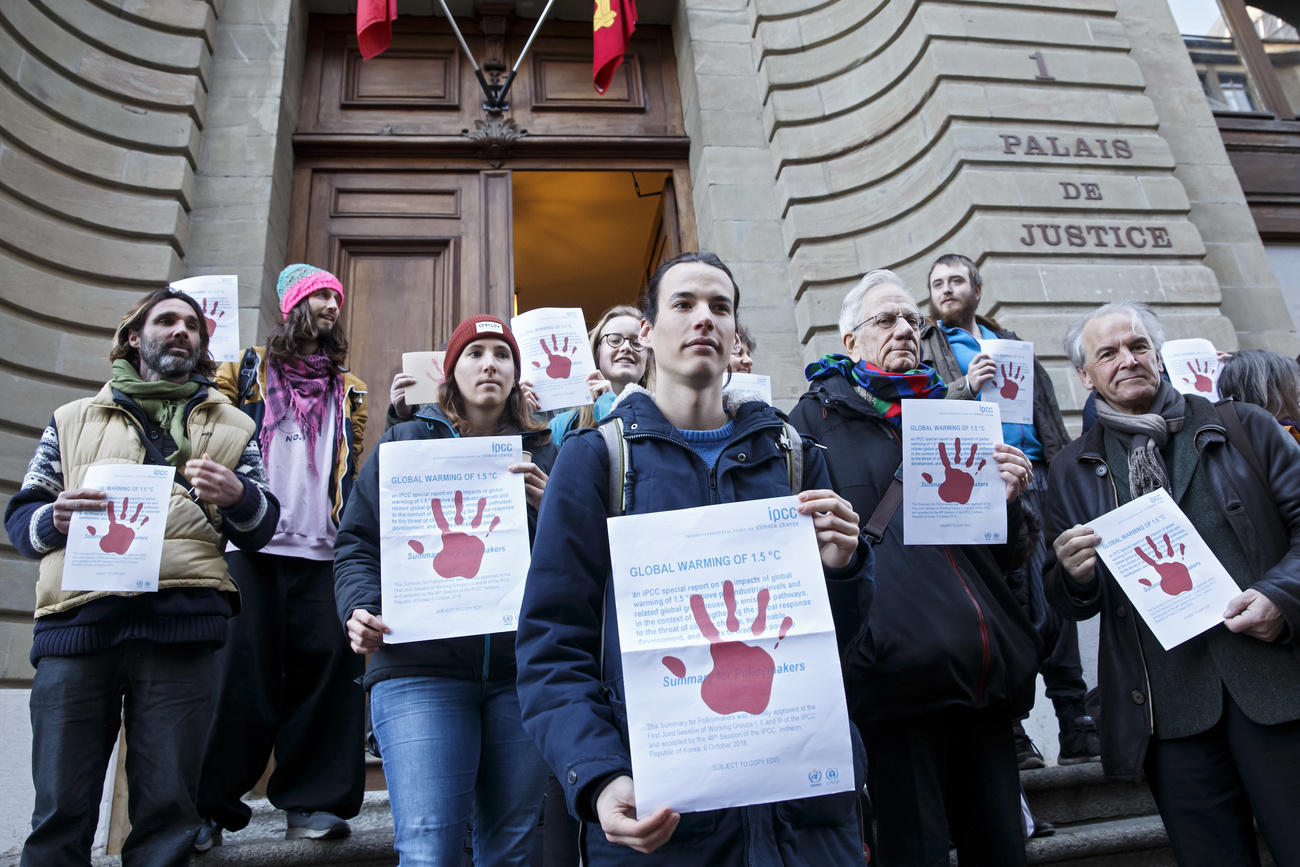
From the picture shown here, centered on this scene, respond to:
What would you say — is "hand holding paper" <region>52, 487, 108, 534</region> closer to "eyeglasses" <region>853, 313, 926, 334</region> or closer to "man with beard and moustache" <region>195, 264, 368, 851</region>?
"man with beard and moustache" <region>195, 264, 368, 851</region>

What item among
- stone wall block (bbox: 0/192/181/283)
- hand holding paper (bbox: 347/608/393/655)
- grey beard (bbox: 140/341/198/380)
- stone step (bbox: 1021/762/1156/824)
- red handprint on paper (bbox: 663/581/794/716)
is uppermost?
stone wall block (bbox: 0/192/181/283)

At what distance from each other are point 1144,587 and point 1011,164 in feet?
18.1

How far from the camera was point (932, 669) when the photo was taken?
2.64 meters

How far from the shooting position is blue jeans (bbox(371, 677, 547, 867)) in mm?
2682

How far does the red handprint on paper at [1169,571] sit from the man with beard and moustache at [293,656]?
301cm

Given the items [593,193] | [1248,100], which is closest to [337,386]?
[593,193]

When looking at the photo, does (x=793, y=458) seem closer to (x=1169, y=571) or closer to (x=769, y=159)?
(x=1169, y=571)

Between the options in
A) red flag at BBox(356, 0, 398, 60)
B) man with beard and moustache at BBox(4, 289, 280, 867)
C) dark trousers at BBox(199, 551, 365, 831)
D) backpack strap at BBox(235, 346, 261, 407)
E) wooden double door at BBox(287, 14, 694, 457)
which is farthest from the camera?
wooden double door at BBox(287, 14, 694, 457)

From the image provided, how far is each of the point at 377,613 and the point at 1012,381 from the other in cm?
308

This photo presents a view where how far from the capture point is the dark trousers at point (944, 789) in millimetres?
2670

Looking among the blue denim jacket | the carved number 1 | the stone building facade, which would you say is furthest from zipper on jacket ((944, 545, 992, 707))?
the carved number 1

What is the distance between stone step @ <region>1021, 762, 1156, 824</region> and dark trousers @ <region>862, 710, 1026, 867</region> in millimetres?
1578

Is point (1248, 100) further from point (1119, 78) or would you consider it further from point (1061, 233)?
point (1061, 233)

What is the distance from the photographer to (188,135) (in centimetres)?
736
